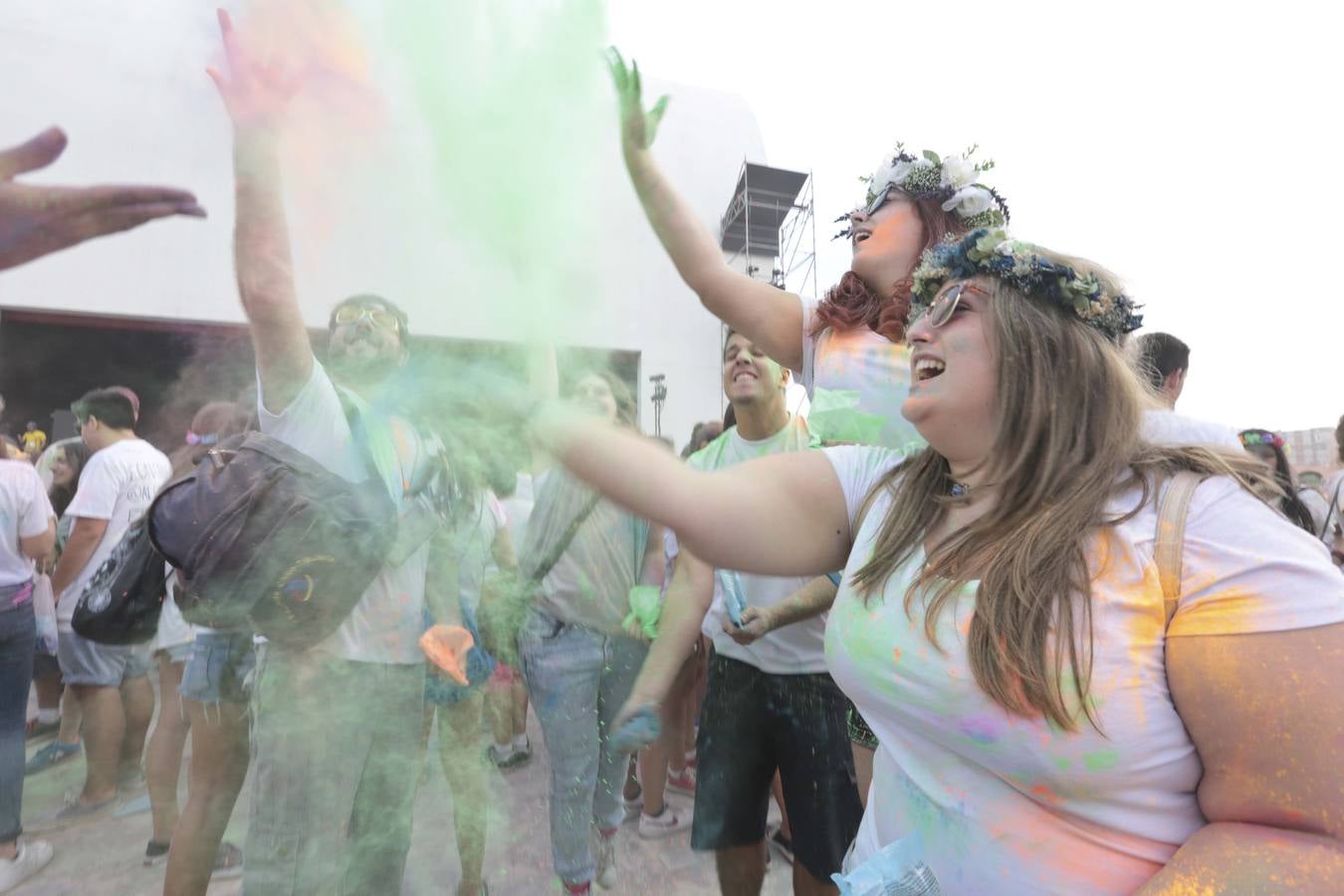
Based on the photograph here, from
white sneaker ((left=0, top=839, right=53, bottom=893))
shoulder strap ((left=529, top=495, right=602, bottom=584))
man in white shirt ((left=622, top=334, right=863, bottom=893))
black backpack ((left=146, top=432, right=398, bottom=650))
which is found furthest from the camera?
white sneaker ((left=0, top=839, right=53, bottom=893))

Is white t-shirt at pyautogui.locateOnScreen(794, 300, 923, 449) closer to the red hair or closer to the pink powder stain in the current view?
the red hair

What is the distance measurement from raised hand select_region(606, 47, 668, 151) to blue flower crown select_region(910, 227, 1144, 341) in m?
0.82

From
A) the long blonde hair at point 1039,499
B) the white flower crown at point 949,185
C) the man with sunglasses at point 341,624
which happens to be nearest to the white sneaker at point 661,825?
the man with sunglasses at point 341,624

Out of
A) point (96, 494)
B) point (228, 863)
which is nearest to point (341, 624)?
point (228, 863)

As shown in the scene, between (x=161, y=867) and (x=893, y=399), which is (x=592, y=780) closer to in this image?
(x=893, y=399)

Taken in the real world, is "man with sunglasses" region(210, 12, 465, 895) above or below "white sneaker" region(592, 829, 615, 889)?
above

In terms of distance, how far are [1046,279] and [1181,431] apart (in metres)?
0.36

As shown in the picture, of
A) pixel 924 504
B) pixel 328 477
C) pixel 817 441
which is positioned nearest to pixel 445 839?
pixel 328 477

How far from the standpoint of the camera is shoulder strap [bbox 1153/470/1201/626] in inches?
29.7

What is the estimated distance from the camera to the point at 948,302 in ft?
3.45

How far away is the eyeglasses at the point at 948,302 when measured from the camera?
1038 mm

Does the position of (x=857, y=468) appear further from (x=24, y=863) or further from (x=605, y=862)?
(x=24, y=863)

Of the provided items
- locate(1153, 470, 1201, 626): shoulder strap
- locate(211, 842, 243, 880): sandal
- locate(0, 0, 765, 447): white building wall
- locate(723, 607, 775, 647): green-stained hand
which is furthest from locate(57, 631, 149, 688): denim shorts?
locate(1153, 470, 1201, 626): shoulder strap

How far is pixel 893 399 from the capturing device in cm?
143
